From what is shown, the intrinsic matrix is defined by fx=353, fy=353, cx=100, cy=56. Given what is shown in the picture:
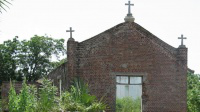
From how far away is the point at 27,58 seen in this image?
113ft

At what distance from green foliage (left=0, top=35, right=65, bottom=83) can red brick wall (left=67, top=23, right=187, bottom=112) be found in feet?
64.6

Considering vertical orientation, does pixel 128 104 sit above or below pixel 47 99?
below

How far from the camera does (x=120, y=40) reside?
14844mm

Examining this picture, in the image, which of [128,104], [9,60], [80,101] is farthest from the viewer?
[9,60]

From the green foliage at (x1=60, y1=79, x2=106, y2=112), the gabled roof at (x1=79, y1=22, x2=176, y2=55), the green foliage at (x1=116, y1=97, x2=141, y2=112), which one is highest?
the gabled roof at (x1=79, y1=22, x2=176, y2=55)

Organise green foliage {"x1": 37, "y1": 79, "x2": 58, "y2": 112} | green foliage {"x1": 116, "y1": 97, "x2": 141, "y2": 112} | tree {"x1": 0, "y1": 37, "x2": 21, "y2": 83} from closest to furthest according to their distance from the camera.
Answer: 1. green foliage {"x1": 37, "y1": 79, "x2": 58, "y2": 112}
2. green foliage {"x1": 116, "y1": 97, "x2": 141, "y2": 112}
3. tree {"x1": 0, "y1": 37, "x2": 21, "y2": 83}

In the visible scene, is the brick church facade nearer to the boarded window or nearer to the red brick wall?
the red brick wall

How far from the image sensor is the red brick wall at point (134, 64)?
47.7ft

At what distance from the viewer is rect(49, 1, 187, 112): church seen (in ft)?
47.7

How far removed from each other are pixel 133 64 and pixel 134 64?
0.04 metres

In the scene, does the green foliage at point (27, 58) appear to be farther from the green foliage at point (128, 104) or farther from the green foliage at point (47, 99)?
the green foliage at point (47, 99)

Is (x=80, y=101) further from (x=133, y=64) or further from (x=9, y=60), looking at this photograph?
(x=9, y=60)

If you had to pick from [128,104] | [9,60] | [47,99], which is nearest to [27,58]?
[9,60]

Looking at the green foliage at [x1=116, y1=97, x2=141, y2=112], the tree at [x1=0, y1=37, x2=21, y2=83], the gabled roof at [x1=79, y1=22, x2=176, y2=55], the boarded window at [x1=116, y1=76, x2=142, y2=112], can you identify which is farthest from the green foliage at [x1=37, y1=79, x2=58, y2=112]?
the tree at [x1=0, y1=37, x2=21, y2=83]
